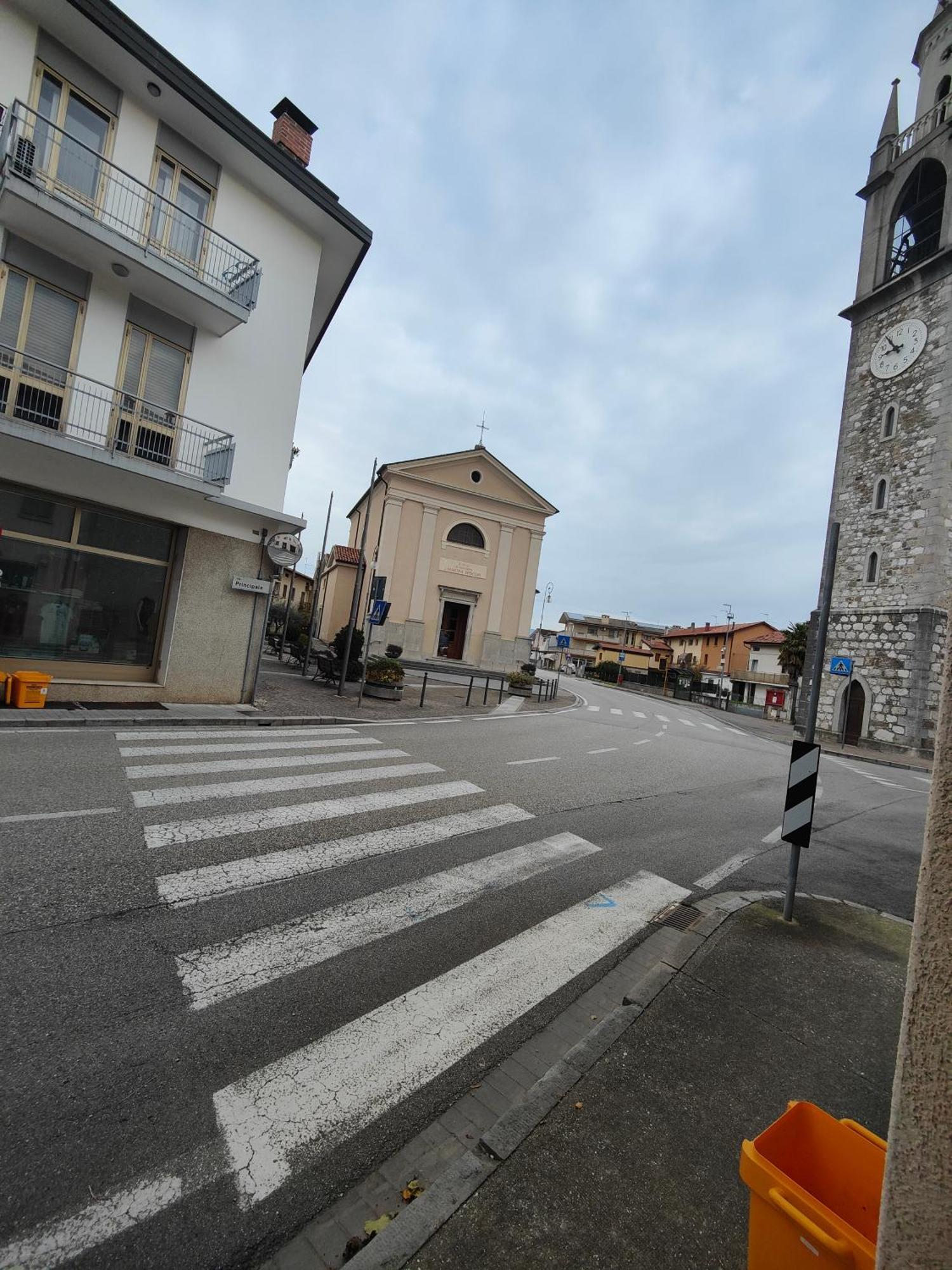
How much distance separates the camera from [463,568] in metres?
33.8

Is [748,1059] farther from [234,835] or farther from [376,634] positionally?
[376,634]

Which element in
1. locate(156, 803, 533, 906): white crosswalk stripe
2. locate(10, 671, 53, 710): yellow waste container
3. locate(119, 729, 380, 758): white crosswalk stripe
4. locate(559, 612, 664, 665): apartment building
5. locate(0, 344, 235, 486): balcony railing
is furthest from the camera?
locate(559, 612, 664, 665): apartment building

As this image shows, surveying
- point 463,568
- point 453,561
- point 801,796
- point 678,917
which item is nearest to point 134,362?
Result: point 678,917

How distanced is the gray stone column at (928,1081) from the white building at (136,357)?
37.9ft

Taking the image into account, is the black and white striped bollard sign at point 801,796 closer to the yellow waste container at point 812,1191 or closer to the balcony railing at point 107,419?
the yellow waste container at point 812,1191

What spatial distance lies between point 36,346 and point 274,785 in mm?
8818

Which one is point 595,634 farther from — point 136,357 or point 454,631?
point 136,357

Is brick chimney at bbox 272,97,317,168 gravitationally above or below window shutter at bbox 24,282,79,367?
above

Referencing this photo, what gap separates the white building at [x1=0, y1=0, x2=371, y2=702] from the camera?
31.4 ft

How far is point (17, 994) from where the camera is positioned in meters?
2.92

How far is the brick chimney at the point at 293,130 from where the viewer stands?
1391 centimetres

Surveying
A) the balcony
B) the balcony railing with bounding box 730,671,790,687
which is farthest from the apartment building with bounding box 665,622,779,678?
the balcony

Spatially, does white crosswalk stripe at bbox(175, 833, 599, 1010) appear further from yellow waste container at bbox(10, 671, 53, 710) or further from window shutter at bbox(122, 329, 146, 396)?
window shutter at bbox(122, 329, 146, 396)

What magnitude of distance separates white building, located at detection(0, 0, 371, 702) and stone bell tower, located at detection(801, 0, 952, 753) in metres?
21.2
